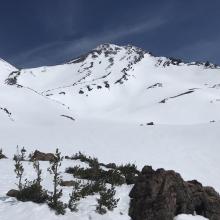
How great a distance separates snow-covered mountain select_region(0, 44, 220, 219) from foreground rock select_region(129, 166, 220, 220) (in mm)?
1100

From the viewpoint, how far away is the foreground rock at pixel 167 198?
12859mm

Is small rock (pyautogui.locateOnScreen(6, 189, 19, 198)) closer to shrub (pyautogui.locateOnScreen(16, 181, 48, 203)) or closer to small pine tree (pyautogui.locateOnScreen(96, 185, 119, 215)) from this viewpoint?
shrub (pyautogui.locateOnScreen(16, 181, 48, 203))

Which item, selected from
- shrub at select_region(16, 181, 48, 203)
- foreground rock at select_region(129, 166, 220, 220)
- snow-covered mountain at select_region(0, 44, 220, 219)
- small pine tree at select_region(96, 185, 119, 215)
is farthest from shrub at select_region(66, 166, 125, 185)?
shrub at select_region(16, 181, 48, 203)

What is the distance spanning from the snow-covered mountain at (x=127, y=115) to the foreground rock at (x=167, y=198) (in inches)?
43.3

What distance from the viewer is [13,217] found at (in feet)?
39.8

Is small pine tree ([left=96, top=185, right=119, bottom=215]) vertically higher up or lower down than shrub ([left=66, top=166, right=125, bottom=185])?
lower down

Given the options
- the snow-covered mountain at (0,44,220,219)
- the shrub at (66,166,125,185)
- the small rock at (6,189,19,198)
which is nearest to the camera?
the small rock at (6,189,19,198)

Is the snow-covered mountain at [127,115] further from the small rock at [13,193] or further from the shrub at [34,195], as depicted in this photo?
the shrub at [34,195]

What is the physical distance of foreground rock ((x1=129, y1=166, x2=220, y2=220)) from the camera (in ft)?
42.2

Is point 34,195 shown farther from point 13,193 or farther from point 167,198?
point 167,198

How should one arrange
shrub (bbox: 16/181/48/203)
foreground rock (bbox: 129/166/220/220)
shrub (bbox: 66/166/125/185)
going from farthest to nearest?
shrub (bbox: 66/166/125/185)
shrub (bbox: 16/181/48/203)
foreground rock (bbox: 129/166/220/220)

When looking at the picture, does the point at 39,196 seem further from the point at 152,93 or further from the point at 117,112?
the point at 152,93

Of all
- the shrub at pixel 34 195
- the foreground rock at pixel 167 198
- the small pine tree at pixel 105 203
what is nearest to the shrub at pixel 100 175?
the foreground rock at pixel 167 198

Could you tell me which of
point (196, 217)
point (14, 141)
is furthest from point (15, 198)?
point (14, 141)
